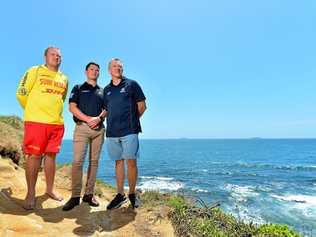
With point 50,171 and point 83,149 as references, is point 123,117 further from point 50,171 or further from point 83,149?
point 50,171

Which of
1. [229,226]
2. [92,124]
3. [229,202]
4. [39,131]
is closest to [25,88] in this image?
[39,131]

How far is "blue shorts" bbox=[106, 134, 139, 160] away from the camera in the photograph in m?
6.16

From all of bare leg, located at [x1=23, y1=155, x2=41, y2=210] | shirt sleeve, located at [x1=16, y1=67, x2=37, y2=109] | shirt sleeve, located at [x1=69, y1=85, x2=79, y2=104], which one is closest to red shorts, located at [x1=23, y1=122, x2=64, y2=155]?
bare leg, located at [x1=23, y1=155, x2=41, y2=210]

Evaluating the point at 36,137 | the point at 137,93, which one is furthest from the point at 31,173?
the point at 137,93

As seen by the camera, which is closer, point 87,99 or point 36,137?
point 36,137

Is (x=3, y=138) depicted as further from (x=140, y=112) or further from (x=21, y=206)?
(x=140, y=112)

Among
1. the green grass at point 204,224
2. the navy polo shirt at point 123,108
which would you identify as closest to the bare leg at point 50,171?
the navy polo shirt at point 123,108

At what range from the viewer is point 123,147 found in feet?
20.5

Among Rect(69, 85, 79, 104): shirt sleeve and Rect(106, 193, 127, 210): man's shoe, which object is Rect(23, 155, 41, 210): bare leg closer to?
Rect(69, 85, 79, 104): shirt sleeve

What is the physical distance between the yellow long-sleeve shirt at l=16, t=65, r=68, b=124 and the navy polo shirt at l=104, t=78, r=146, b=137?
959mm

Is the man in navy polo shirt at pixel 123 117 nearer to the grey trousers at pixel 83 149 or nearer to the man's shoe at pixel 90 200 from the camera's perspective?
the grey trousers at pixel 83 149

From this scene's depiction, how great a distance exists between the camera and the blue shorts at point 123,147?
6.16 meters

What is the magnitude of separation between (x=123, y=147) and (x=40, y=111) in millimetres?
1548

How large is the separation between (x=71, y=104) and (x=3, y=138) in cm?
451
